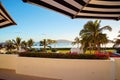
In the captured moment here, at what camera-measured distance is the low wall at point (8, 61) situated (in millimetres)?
9922

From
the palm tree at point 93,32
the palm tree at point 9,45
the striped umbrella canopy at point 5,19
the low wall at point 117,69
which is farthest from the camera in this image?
the palm tree at point 9,45

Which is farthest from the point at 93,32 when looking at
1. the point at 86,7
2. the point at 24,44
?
the point at 24,44

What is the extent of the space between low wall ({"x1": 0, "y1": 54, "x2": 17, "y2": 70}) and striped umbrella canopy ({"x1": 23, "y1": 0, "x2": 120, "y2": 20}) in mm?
5162

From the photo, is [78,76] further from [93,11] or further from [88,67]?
[93,11]

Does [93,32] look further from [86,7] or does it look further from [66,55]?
[86,7]

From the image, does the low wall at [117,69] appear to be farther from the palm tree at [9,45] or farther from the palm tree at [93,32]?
the palm tree at [9,45]

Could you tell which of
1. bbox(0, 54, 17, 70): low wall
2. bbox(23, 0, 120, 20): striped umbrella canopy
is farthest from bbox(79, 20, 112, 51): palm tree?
bbox(23, 0, 120, 20): striped umbrella canopy

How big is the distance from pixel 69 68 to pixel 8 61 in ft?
12.8

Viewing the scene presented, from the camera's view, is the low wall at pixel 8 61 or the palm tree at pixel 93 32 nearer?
the low wall at pixel 8 61

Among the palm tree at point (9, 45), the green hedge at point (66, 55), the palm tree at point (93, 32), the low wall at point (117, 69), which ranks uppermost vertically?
the palm tree at point (93, 32)

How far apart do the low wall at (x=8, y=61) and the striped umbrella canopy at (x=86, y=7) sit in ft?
16.9

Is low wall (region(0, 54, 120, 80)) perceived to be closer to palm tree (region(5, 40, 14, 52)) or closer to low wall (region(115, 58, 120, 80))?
low wall (region(115, 58, 120, 80))

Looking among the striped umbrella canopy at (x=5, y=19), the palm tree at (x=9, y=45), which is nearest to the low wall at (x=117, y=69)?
the striped umbrella canopy at (x=5, y=19)

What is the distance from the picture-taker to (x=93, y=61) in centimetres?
731
